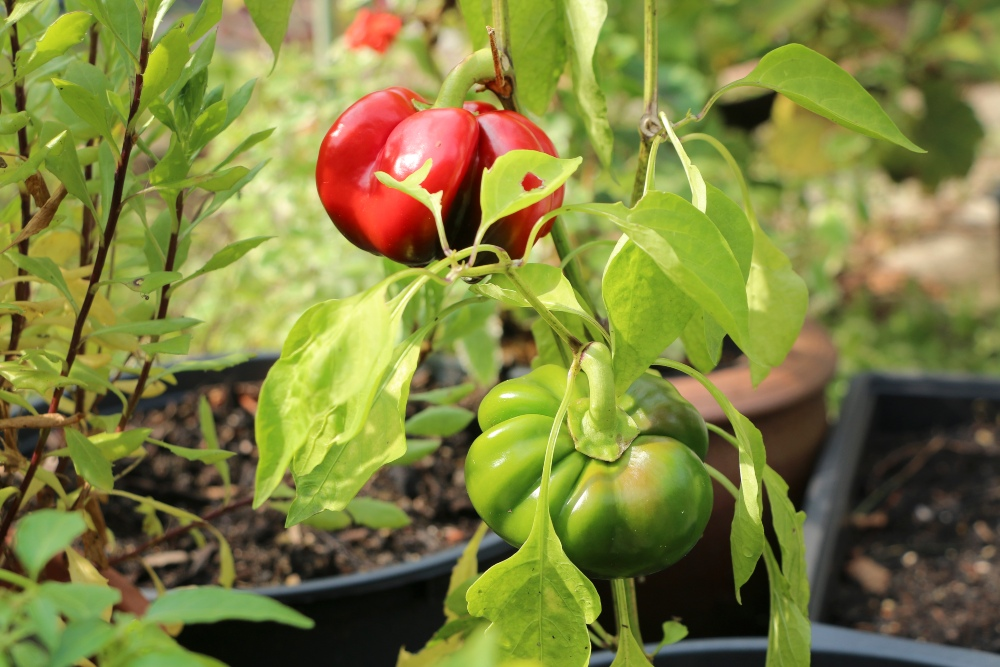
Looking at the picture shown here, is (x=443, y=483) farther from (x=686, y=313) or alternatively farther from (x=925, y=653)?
(x=686, y=313)

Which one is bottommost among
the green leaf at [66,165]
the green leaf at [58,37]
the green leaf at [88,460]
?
the green leaf at [88,460]

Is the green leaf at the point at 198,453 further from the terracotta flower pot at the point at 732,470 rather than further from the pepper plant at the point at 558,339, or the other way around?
the terracotta flower pot at the point at 732,470

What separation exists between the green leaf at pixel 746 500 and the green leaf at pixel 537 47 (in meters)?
0.21

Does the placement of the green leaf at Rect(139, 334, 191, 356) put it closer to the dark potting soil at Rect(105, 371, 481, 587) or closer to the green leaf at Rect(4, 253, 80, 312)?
the green leaf at Rect(4, 253, 80, 312)

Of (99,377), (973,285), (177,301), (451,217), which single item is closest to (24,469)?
(99,377)

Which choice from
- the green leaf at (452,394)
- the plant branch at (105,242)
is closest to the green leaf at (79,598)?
the plant branch at (105,242)

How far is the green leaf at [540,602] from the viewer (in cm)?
43

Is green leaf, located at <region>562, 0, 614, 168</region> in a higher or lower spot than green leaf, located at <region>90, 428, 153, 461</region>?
higher

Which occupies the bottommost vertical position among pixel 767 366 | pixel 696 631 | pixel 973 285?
pixel 973 285

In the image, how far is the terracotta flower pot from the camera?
115 centimetres

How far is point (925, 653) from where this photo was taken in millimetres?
689

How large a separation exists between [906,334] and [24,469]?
Answer: 2.18 m

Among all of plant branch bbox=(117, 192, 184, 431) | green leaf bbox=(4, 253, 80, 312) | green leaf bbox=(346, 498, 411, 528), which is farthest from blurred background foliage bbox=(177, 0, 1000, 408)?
green leaf bbox=(4, 253, 80, 312)

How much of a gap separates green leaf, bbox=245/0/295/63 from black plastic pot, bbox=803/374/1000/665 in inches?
28.5
